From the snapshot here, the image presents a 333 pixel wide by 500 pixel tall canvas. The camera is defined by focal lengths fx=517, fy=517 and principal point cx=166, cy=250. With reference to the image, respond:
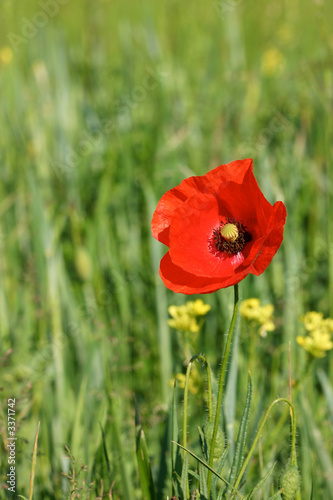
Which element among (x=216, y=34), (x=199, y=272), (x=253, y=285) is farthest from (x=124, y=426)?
(x=216, y=34)

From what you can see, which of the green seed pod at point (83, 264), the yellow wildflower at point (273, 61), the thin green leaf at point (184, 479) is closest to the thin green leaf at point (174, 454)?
the thin green leaf at point (184, 479)

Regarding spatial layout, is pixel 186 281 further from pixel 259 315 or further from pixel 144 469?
pixel 259 315

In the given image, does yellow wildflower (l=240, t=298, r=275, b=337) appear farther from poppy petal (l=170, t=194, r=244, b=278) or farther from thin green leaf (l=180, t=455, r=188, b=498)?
thin green leaf (l=180, t=455, r=188, b=498)

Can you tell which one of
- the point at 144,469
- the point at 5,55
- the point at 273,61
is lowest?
the point at 144,469

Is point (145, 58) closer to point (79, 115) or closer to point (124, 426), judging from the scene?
point (79, 115)

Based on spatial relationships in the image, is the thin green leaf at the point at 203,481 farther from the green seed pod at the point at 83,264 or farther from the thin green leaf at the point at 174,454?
the green seed pod at the point at 83,264

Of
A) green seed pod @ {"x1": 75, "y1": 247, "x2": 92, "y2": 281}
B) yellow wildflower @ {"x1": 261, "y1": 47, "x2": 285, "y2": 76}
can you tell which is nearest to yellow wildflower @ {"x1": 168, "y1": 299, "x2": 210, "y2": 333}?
green seed pod @ {"x1": 75, "y1": 247, "x2": 92, "y2": 281}

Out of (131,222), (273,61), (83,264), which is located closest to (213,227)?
(83,264)
